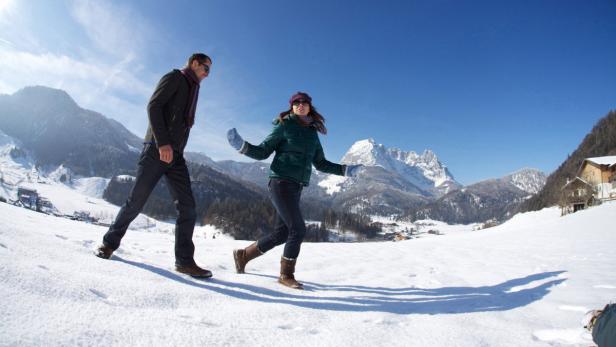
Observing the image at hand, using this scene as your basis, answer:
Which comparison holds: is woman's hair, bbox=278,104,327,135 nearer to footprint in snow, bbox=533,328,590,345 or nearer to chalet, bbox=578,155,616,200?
footprint in snow, bbox=533,328,590,345

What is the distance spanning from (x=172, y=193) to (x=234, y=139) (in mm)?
1047

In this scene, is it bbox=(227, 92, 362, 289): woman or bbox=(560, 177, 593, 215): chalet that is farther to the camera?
bbox=(560, 177, 593, 215): chalet

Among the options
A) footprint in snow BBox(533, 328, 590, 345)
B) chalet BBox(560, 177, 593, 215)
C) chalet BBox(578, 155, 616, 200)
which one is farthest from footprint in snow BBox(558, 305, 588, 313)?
chalet BBox(578, 155, 616, 200)

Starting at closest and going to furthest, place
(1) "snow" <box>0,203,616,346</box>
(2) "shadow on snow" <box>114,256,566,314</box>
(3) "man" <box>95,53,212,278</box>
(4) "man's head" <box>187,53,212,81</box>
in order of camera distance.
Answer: (1) "snow" <box>0,203,616,346</box>
(2) "shadow on snow" <box>114,256,566,314</box>
(3) "man" <box>95,53,212,278</box>
(4) "man's head" <box>187,53,212,81</box>

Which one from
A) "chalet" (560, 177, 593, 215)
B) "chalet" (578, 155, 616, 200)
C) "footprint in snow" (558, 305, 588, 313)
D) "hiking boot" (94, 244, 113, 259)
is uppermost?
"chalet" (578, 155, 616, 200)

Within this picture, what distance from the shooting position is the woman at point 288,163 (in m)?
4.14

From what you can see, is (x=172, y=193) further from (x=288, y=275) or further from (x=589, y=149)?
(x=589, y=149)

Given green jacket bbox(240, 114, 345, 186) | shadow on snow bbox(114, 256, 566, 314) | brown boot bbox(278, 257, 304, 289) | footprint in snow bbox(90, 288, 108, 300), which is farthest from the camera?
green jacket bbox(240, 114, 345, 186)

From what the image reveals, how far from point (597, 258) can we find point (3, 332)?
8.84 metres

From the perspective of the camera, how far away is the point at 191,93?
3.85 metres

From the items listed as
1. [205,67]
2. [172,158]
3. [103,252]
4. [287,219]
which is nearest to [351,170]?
[287,219]

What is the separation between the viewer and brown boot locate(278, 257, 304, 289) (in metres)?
3.77

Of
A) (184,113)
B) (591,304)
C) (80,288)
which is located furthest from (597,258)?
(80,288)

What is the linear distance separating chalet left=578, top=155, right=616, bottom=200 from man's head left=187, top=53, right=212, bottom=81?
4556 centimetres
